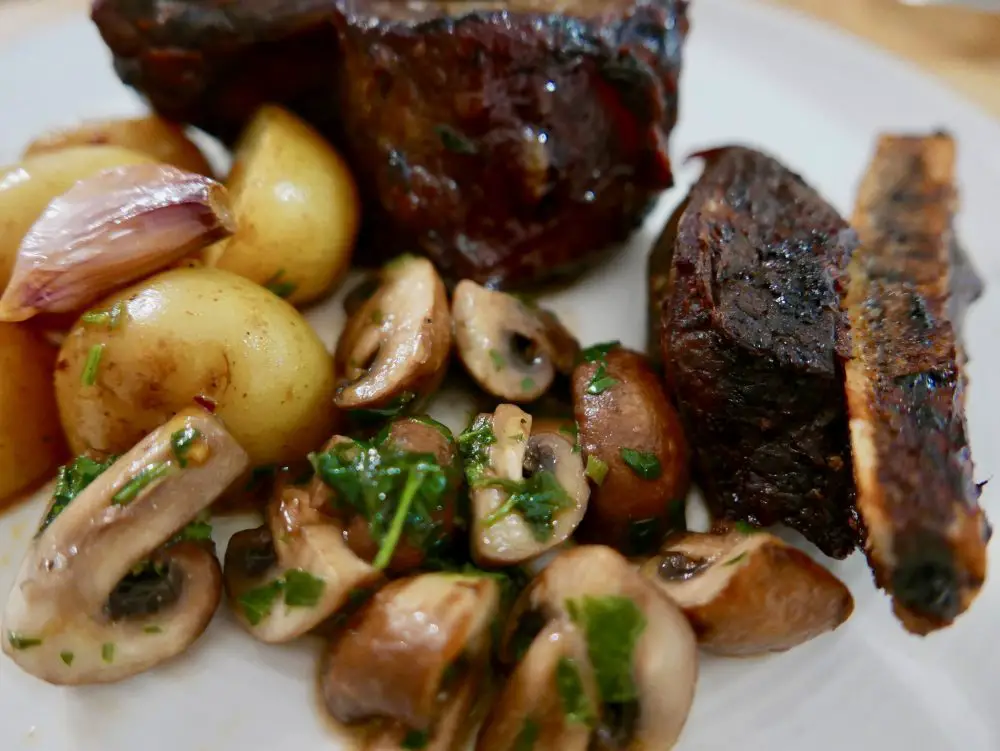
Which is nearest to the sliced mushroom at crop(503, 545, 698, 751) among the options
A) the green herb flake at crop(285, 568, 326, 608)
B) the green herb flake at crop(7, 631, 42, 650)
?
the green herb flake at crop(285, 568, 326, 608)

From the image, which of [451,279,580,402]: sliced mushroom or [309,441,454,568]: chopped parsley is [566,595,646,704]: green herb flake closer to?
[309,441,454,568]: chopped parsley

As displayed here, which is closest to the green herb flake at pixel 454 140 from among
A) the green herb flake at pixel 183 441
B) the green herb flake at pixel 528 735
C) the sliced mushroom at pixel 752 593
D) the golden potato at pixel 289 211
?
the golden potato at pixel 289 211

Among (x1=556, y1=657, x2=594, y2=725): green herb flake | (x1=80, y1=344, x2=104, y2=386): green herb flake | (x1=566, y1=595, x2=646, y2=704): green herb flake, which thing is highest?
(x1=80, y1=344, x2=104, y2=386): green herb flake

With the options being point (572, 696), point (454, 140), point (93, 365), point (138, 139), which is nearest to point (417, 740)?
point (572, 696)

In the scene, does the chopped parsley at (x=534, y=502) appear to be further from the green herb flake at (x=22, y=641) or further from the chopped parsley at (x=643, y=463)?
the green herb flake at (x=22, y=641)

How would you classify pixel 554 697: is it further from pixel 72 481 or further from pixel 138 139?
pixel 138 139

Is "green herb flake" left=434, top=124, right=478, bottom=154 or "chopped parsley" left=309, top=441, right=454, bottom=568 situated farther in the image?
"green herb flake" left=434, top=124, right=478, bottom=154
